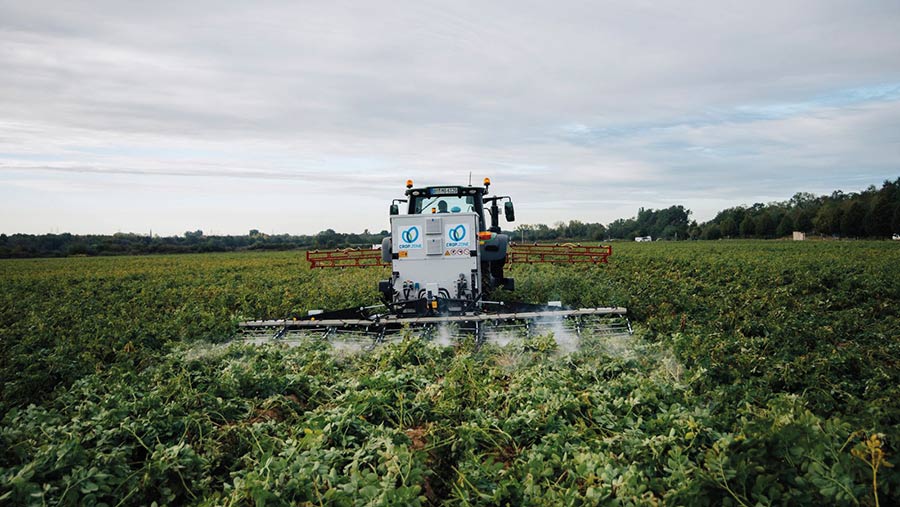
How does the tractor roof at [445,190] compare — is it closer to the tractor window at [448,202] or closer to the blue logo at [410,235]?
the tractor window at [448,202]

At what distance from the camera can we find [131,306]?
51.3 feet

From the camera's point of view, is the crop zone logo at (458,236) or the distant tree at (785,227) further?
the distant tree at (785,227)

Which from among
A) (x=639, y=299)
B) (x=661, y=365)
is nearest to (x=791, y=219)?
(x=639, y=299)

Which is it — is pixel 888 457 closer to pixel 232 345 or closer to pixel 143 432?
pixel 143 432

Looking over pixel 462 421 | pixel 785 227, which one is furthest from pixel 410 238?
pixel 785 227

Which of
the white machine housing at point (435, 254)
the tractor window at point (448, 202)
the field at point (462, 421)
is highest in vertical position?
the tractor window at point (448, 202)

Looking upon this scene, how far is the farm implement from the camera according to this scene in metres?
9.62

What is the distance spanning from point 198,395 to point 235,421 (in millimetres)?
448

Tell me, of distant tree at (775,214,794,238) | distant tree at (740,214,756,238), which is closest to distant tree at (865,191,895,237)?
distant tree at (775,214,794,238)

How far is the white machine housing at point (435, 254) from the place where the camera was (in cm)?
1112

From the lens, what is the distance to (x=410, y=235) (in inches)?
440

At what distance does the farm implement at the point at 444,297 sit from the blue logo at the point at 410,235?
0.06ft

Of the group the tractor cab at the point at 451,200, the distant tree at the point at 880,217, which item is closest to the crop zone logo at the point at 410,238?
the tractor cab at the point at 451,200

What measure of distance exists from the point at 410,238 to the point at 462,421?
240 inches
